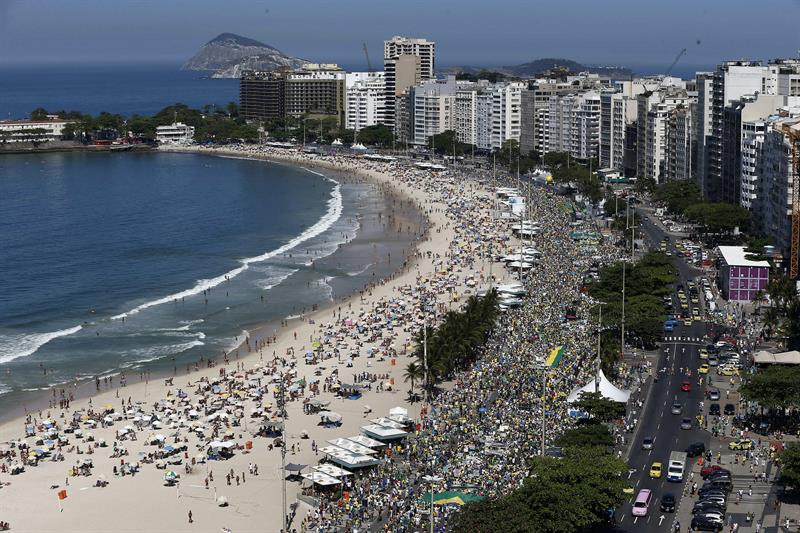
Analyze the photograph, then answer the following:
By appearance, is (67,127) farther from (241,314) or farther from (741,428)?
(741,428)

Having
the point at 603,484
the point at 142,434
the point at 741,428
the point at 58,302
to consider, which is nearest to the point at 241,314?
the point at 58,302

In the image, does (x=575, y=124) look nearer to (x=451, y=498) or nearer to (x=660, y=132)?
(x=660, y=132)

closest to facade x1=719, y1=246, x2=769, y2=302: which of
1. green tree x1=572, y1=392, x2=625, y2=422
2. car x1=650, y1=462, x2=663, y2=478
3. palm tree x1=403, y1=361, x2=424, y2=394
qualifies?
palm tree x1=403, y1=361, x2=424, y2=394

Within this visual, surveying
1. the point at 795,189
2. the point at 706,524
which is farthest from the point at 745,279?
the point at 706,524

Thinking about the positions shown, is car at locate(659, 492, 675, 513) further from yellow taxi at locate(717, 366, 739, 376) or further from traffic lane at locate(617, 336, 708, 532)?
yellow taxi at locate(717, 366, 739, 376)

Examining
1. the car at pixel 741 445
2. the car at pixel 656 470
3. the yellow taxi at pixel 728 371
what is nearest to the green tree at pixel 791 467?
the car at pixel 656 470

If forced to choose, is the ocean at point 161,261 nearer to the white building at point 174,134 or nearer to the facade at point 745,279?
the facade at point 745,279
